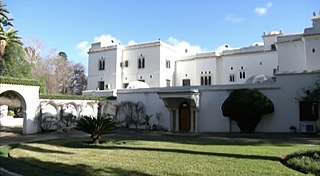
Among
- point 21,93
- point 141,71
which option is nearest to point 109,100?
point 21,93

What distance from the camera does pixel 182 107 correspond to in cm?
2828

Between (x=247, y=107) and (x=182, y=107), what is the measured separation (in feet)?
20.9

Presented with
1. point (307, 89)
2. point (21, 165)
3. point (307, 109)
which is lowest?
point (21, 165)

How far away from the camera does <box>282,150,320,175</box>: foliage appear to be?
886 cm

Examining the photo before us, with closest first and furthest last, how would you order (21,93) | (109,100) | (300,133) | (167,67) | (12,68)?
(300,133)
(21,93)
(109,100)
(12,68)
(167,67)

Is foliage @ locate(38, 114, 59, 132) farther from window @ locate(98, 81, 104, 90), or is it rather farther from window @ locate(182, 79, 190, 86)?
window @ locate(182, 79, 190, 86)

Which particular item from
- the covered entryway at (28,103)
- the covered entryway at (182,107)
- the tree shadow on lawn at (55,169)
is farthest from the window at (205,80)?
the tree shadow on lawn at (55,169)

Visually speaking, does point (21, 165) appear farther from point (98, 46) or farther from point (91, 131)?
point (98, 46)

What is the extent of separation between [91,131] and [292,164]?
9870mm

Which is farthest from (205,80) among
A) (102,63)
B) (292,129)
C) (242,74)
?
(292,129)

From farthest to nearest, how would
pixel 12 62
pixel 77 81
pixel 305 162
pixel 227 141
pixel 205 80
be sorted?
pixel 77 81 → pixel 205 80 → pixel 12 62 → pixel 227 141 → pixel 305 162

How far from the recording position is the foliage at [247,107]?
23.7 metres

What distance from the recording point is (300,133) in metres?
22.7

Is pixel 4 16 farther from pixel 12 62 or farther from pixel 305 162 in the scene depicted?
pixel 305 162
